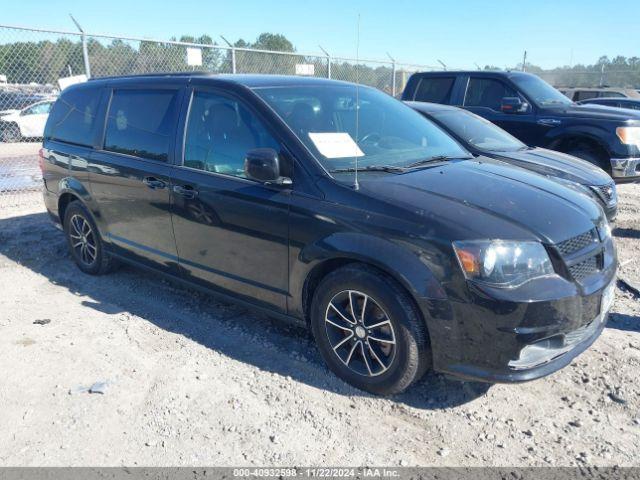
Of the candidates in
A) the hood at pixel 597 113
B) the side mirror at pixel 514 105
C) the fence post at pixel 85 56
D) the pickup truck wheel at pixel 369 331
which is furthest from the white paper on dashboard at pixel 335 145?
the fence post at pixel 85 56

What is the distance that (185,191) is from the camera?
3.88 meters

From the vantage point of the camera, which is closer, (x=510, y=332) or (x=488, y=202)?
(x=510, y=332)

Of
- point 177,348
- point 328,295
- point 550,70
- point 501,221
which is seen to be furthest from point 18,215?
point 550,70

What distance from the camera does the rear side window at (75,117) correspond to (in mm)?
4934

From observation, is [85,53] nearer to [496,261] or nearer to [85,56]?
[85,56]

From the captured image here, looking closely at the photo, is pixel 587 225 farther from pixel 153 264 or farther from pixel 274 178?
pixel 153 264

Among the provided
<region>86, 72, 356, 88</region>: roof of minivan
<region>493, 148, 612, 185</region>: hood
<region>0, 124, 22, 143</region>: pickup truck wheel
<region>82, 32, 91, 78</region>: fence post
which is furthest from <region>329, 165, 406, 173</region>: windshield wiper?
<region>0, 124, 22, 143</region>: pickup truck wheel

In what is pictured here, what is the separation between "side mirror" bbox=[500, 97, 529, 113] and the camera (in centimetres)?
803

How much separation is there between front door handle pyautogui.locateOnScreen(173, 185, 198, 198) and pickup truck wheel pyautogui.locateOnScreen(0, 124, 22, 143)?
575 inches

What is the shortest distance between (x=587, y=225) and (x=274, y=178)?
1868 mm

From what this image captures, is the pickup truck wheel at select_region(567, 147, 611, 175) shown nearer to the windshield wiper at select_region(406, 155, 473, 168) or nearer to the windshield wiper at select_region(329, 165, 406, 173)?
the windshield wiper at select_region(406, 155, 473, 168)

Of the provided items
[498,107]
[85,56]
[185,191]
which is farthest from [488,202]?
[85,56]

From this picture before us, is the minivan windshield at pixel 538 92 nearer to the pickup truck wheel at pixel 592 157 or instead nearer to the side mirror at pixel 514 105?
the side mirror at pixel 514 105

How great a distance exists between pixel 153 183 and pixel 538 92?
6.64m
